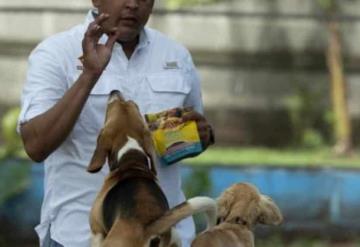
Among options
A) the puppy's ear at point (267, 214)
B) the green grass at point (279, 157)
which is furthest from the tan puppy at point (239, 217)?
the green grass at point (279, 157)

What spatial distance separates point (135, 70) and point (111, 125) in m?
0.38

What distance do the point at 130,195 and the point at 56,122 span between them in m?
0.36

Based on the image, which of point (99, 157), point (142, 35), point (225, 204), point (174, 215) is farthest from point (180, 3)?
point (174, 215)

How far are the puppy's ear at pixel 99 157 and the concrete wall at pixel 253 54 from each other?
539cm

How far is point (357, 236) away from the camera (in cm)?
918

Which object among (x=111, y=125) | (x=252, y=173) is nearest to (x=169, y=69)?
(x=111, y=125)

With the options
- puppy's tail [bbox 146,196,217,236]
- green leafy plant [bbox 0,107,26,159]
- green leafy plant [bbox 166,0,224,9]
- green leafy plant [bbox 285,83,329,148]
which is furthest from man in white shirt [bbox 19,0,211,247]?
green leafy plant [bbox 285,83,329,148]

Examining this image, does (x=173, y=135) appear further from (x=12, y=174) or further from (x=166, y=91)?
(x=12, y=174)

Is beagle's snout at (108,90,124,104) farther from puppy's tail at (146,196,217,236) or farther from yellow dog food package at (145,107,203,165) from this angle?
puppy's tail at (146,196,217,236)

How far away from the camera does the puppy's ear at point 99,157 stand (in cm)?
411

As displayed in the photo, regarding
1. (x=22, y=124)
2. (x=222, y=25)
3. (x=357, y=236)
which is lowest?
(x=357, y=236)

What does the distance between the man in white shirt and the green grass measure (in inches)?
177

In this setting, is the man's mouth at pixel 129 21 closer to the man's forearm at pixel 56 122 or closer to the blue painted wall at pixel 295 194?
the man's forearm at pixel 56 122

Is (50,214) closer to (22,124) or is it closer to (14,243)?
(22,124)
